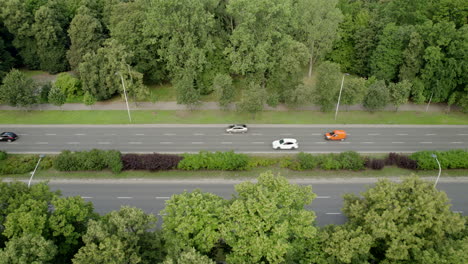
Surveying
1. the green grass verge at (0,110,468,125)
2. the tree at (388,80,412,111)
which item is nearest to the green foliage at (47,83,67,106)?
the green grass verge at (0,110,468,125)

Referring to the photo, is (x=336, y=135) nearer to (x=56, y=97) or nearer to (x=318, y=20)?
(x=318, y=20)

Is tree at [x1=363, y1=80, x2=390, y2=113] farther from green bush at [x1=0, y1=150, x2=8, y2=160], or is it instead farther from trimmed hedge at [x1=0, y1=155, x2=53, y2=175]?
green bush at [x1=0, y1=150, x2=8, y2=160]

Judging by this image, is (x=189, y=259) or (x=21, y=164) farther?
(x=21, y=164)

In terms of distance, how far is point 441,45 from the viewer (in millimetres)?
55312

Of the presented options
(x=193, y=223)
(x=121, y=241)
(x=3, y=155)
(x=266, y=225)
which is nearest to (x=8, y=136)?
(x=3, y=155)

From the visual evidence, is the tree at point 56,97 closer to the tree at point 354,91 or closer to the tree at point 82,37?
the tree at point 82,37

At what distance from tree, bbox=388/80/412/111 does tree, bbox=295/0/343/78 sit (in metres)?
14.1

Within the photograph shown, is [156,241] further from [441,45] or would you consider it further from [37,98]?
[441,45]

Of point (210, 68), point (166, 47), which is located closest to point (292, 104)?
point (210, 68)

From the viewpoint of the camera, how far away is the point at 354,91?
54.0m

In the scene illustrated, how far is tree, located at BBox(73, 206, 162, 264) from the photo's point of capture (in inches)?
963

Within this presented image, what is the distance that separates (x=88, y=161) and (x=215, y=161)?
53.0ft

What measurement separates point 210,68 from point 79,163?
89.5 feet

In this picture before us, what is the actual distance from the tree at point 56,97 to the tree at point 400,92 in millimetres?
54126
